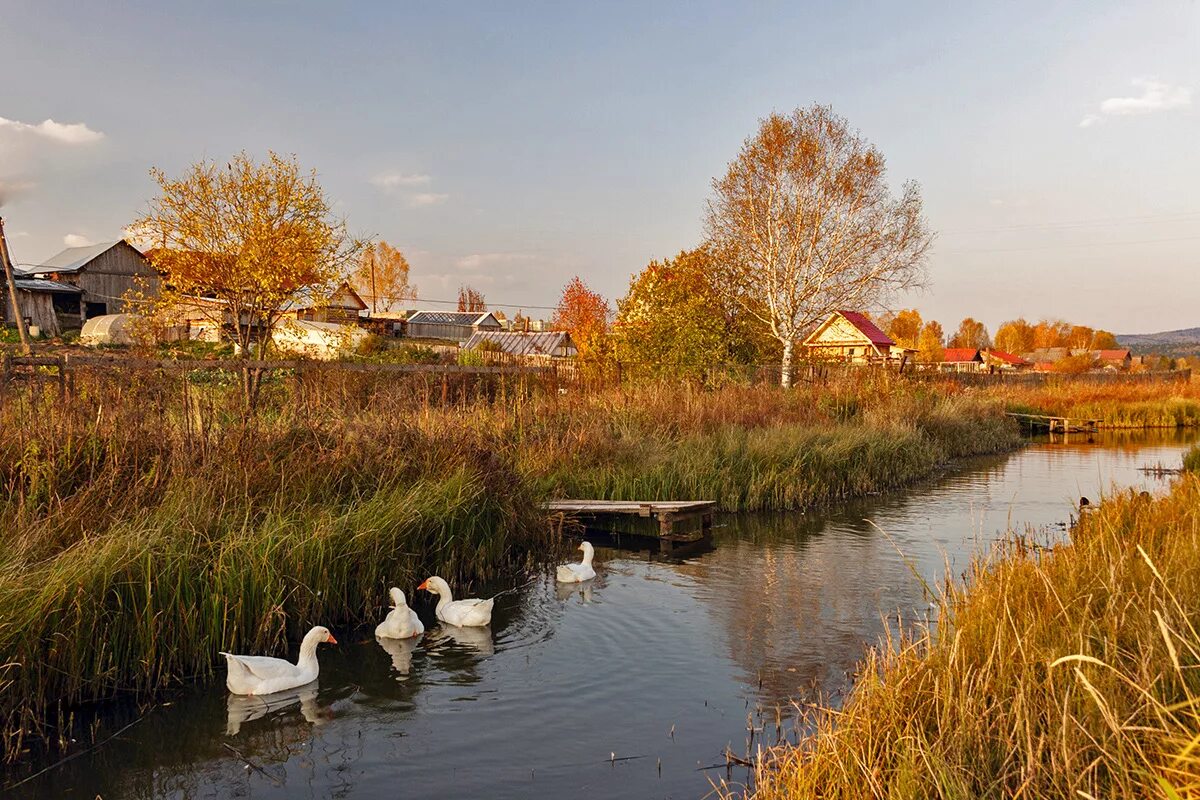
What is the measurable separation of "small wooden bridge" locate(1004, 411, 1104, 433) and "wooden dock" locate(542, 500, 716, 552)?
24747 mm

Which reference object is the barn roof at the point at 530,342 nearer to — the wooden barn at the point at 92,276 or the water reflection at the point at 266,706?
the wooden barn at the point at 92,276

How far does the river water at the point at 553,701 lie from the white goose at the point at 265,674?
99 mm

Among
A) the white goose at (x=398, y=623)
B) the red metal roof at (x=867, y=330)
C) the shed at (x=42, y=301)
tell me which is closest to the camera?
the white goose at (x=398, y=623)

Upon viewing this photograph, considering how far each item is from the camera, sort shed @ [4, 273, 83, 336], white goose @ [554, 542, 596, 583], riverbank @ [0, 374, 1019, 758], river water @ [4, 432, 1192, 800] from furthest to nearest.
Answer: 1. shed @ [4, 273, 83, 336]
2. white goose @ [554, 542, 596, 583]
3. riverbank @ [0, 374, 1019, 758]
4. river water @ [4, 432, 1192, 800]

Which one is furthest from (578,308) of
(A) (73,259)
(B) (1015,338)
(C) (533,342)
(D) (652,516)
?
(B) (1015,338)

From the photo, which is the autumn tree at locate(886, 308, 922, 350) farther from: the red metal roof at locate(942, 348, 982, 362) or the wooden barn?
the wooden barn

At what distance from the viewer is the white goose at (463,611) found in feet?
26.5

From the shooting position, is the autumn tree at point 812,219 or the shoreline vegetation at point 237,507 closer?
the shoreline vegetation at point 237,507

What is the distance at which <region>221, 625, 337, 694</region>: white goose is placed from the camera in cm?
623

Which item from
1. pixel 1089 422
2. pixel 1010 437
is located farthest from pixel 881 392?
pixel 1089 422

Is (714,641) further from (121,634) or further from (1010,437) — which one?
(1010,437)

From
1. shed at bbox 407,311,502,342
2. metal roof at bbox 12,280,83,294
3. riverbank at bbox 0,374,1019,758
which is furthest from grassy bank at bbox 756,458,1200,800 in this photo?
shed at bbox 407,311,502,342

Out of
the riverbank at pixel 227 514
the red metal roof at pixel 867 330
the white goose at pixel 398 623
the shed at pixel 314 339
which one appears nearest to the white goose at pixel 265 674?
the riverbank at pixel 227 514

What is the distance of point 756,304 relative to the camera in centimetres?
3453
